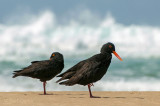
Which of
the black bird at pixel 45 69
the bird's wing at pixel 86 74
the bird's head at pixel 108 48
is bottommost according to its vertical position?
the bird's wing at pixel 86 74

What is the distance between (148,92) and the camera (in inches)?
547

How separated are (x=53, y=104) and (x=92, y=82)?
2167 mm

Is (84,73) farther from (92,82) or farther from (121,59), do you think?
(121,59)

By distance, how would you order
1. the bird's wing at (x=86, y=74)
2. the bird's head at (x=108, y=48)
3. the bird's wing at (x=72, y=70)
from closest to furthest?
the bird's wing at (x=86, y=74)
the bird's wing at (x=72, y=70)
the bird's head at (x=108, y=48)

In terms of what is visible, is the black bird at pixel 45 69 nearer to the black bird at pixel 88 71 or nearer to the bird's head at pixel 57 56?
the bird's head at pixel 57 56

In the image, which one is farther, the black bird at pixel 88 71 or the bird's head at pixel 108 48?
the bird's head at pixel 108 48

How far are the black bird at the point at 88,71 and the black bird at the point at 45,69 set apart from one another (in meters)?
1.43

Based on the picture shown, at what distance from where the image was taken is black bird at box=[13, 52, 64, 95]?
41.4 ft

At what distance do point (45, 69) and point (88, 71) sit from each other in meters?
2.47

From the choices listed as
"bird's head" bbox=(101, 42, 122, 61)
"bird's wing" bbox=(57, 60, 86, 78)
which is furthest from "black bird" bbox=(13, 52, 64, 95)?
"bird's head" bbox=(101, 42, 122, 61)

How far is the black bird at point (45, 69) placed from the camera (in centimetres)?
1262

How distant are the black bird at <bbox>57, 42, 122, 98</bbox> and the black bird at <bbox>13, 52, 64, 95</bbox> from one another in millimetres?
1435

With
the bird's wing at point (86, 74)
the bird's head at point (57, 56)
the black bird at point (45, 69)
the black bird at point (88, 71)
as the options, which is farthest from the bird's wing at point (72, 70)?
the bird's head at point (57, 56)

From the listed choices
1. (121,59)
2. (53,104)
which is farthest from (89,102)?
(121,59)
